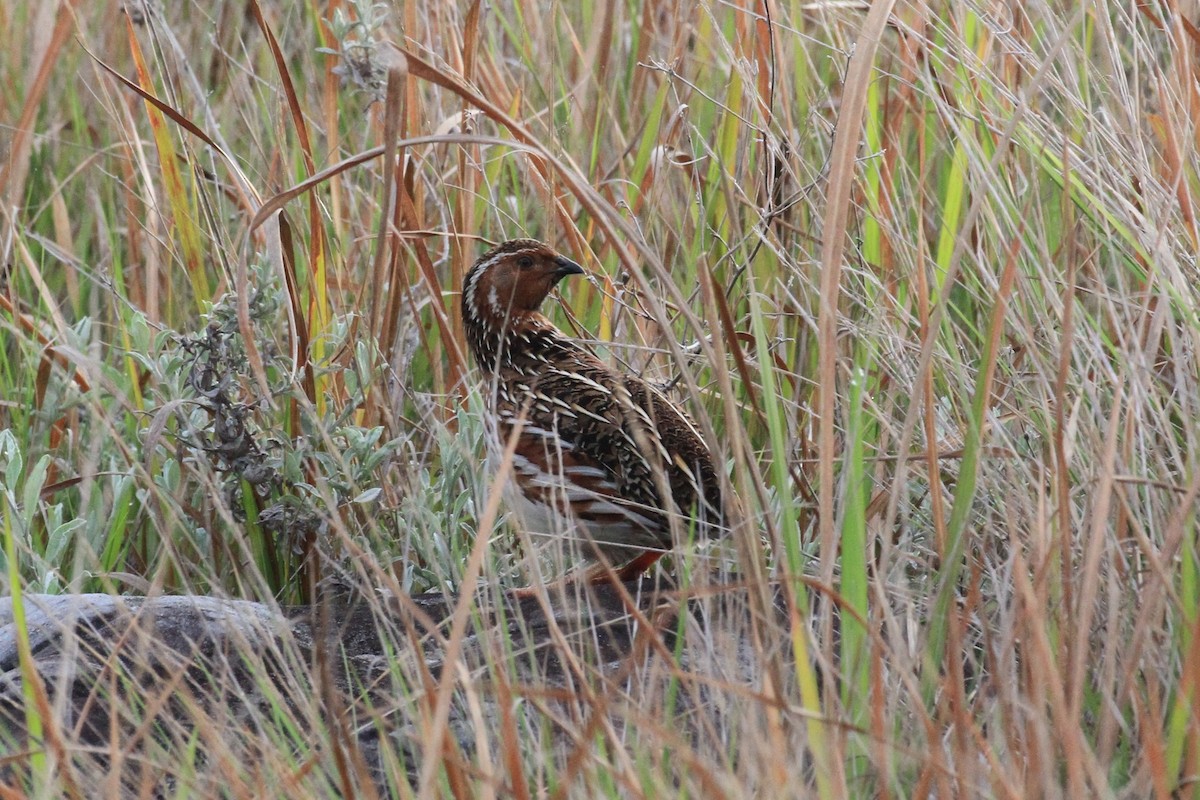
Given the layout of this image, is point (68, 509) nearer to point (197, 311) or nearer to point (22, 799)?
point (197, 311)

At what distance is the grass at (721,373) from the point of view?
190 cm

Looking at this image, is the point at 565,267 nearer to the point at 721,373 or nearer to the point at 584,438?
the point at 584,438

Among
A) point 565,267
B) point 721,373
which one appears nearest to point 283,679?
point 721,373

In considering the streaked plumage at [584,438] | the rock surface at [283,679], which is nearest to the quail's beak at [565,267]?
the streaked plumage at [584,438]

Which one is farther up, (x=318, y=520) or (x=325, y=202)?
(x=325, y=202)

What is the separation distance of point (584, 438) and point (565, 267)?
461 millimetres

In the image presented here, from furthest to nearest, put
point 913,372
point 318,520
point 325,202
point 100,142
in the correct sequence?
point 100,142
point 325,202
point 318,520
point 913,372

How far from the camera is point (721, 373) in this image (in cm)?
203

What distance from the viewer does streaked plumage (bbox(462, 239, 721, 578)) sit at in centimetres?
301

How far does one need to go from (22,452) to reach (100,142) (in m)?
1.63

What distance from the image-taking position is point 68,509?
3.37 m

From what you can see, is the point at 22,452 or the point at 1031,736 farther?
the point at 22,452

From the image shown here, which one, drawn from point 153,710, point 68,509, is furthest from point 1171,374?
point 68,509

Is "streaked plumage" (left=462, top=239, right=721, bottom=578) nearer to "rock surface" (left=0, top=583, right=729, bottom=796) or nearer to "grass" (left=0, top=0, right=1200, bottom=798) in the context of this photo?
"grass" (left=0, top=0, right=1200, bottom=798)
